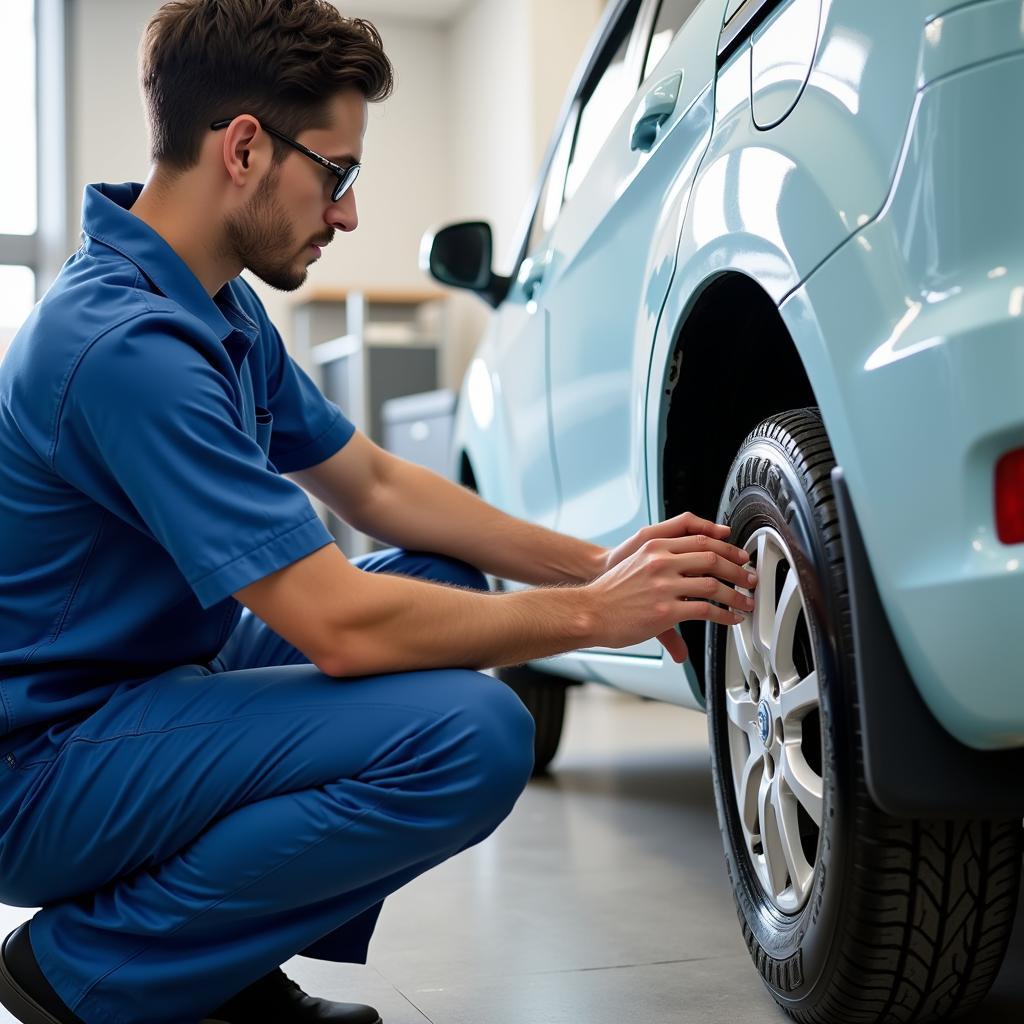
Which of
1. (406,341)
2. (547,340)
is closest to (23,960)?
(547,340)

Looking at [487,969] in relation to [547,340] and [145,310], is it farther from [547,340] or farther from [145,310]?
[547,340]

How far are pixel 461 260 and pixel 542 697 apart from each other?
3.13 ft

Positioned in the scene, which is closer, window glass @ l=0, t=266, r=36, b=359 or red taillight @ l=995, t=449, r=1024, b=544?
red taillight @ l=995, t=449, r=1024, b=544

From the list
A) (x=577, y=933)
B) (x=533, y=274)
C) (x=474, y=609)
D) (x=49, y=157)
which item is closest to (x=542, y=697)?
(x=533, y=274)

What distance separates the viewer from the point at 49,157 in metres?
7.55

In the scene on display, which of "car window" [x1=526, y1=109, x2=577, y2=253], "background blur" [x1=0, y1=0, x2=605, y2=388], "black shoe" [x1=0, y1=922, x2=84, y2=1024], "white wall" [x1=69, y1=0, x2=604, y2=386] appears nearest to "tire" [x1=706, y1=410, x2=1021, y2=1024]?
"black shoe" [x1=0, y1=922, x2=84, y2=1024]

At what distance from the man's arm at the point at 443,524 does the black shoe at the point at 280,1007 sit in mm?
585

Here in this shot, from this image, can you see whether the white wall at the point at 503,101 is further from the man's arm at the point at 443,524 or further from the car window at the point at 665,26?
the man's arm at the point at 443,524

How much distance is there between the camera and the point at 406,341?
7.14 m

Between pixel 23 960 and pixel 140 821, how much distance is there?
0.64 feet

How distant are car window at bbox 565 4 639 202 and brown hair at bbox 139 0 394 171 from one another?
2.41 ft

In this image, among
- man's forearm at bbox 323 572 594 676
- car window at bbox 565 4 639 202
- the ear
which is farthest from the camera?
car window at bbox 565 4 639 202

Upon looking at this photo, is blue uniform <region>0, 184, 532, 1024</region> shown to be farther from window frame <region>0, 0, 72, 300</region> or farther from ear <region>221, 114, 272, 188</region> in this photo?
window frame <region>0, 0, 72, 300</region>

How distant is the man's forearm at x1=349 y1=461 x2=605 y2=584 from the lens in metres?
1.83
